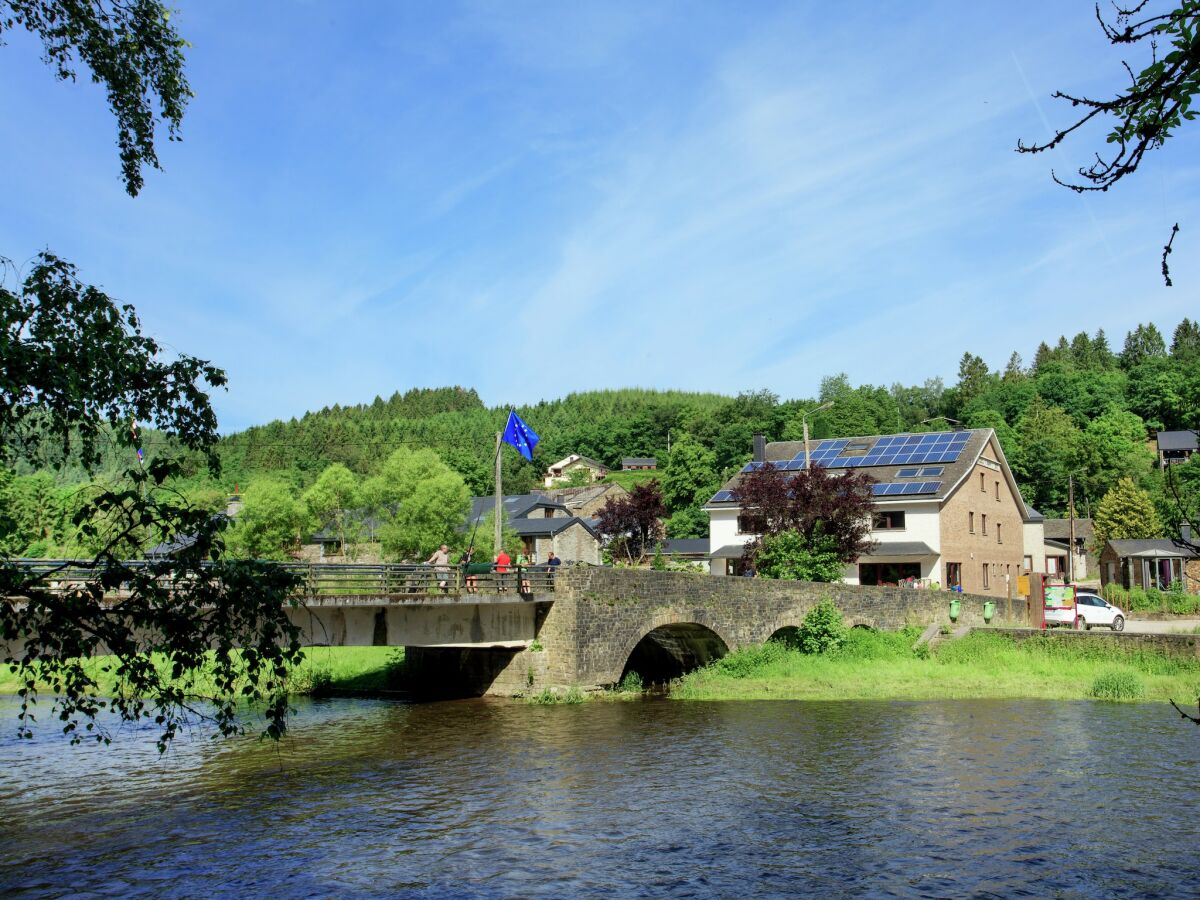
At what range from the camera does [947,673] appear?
94.0 feet

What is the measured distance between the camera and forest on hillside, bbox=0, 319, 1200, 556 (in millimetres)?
59500

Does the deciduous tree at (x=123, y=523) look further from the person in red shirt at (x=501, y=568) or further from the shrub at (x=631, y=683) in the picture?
the shrub at (x=631, y=683)

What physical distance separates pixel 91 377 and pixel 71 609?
1699 millimetres

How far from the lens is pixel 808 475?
36.9 metres

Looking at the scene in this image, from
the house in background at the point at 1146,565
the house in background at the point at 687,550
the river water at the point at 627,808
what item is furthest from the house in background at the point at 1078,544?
the river water at the point at 627,808

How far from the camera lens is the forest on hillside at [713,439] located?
195 feet

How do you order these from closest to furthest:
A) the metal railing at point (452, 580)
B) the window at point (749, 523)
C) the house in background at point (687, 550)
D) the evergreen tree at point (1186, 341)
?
the metal railing at point (452, 580), the window at point (749, 523), the house in background at point (687, 550), the evergreen tree at point (1186, 341)

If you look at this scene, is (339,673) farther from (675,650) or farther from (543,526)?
(543,526)

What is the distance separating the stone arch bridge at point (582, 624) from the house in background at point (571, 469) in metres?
110

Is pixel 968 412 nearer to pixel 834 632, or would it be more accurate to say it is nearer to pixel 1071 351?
pixel 1071 351

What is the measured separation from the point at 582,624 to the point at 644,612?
2.26 m

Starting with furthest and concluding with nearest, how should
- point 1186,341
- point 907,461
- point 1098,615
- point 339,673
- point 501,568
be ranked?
point 1186,341 → point 907,461 → point 1098,615 → point 339,673 → point 501,568

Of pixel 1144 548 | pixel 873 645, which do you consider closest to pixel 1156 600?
pixel 1144 548

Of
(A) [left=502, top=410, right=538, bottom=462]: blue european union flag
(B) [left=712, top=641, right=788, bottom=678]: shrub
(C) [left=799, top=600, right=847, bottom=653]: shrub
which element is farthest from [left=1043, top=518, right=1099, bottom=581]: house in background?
(A) [left=502, top=410, right=538, bottom=462]: blue european union flag
